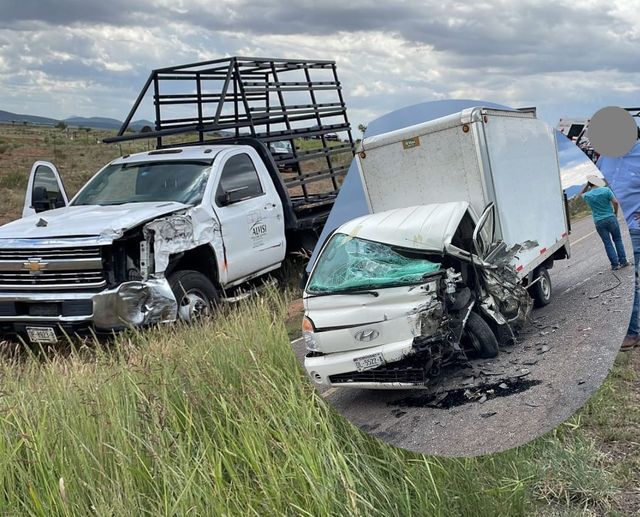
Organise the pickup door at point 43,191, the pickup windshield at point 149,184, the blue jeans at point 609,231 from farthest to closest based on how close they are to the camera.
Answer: the pickup door at point 43,191, the pickup windshield at point 149,184, the blue jeans at point 609,231

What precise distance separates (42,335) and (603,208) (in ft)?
19.7

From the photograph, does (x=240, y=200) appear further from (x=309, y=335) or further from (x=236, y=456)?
(x=309, y=335)

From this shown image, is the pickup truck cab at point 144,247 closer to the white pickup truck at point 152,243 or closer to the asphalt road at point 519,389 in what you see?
the white pickup truck at point 152,243

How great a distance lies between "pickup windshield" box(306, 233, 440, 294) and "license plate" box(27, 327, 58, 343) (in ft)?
18.9

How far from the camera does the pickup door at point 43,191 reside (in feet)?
28.8

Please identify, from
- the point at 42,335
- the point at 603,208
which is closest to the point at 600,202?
the point at 603,208

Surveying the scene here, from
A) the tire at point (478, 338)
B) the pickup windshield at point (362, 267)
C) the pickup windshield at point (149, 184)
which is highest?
the pickup windshield at point (149, 184)

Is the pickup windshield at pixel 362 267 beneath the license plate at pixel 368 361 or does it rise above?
above

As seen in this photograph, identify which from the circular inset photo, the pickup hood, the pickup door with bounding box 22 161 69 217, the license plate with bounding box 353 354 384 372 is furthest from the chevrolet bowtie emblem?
the license plate with bounding box 353 354 384 372

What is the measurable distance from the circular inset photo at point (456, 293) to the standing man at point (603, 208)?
11 centimetres

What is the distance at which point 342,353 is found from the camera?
1.54 meters

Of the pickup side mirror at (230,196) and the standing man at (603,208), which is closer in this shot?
the standing man at (603,208)

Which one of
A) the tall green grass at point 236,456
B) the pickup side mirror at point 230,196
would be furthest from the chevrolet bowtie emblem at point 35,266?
the tall green grass at point 236,456

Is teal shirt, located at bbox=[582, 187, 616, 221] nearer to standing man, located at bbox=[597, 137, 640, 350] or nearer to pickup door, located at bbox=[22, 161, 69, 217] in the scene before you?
standing man, located at bbox=[597, 137, 640, 350]
